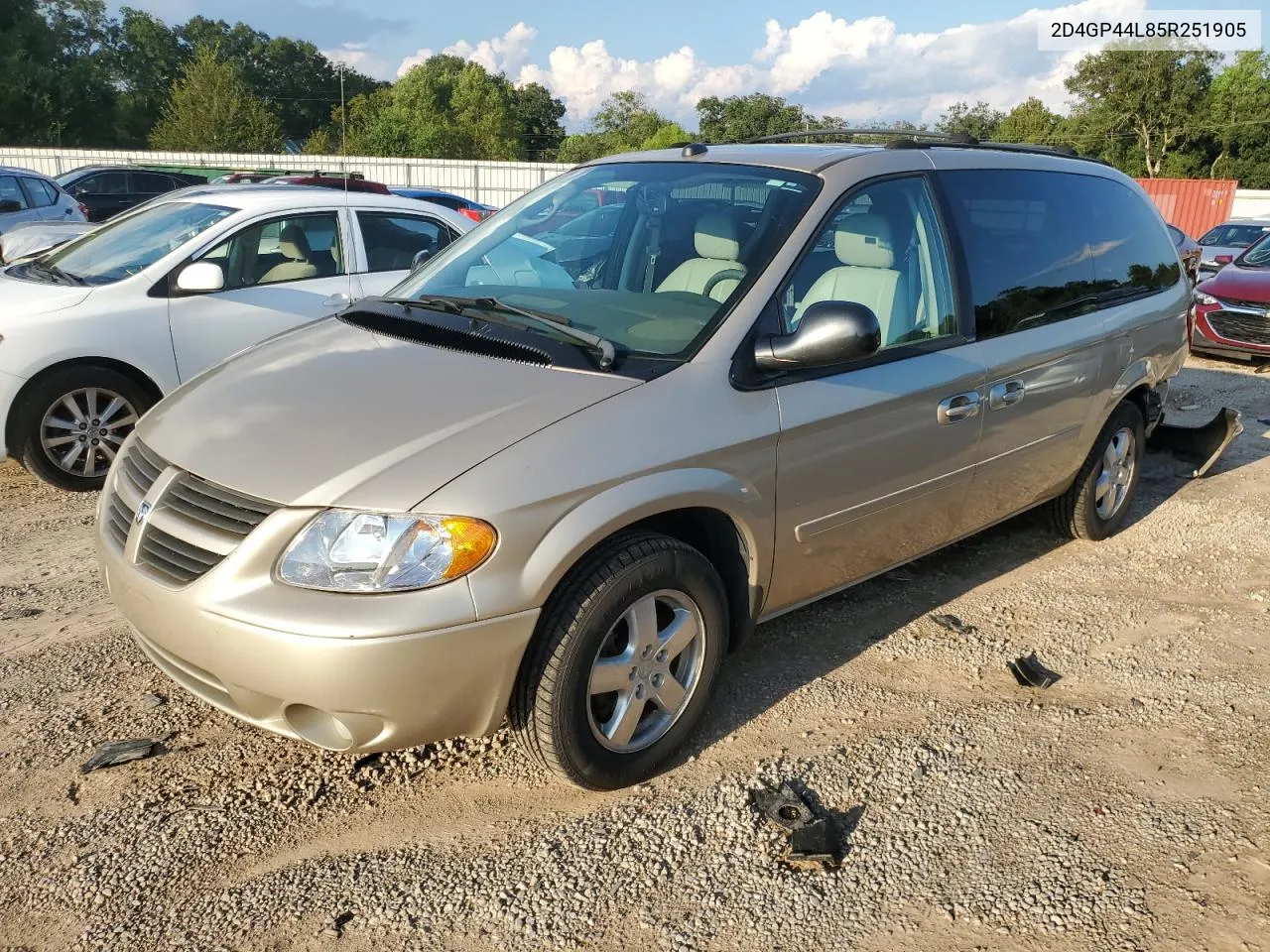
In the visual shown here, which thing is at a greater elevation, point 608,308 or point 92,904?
point 608,308

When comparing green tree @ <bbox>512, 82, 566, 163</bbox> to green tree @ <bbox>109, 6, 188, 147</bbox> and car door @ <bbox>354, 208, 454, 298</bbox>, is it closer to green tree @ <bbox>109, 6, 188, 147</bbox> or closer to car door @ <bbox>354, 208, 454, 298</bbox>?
green tree @ <bbox>109, 6, 188, 147</bbox>

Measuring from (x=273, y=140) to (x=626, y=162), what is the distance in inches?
1920

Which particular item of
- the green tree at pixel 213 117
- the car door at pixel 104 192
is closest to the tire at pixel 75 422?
the car door at pixel 104 192

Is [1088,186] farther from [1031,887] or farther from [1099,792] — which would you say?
[1031,887]

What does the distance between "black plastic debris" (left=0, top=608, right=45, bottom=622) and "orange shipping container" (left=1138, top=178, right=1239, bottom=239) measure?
37454mm

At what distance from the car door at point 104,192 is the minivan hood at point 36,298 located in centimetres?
1452

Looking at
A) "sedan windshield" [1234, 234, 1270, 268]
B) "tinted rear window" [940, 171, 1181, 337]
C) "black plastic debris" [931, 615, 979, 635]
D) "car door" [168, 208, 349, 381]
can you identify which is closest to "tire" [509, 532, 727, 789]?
"black plastic debris" [931, 615, 979, 635]

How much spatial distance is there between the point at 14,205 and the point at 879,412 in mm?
12199

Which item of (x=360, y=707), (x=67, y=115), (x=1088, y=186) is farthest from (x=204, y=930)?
(x=67, y=115)

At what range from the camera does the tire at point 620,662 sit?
271 centimetres

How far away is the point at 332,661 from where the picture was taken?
2.46 metres

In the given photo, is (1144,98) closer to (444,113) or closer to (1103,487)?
(444,113)

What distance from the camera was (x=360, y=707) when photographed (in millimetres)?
2529

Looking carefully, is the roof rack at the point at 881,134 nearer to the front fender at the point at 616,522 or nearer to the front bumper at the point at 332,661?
the front fender at the point at 616,522
